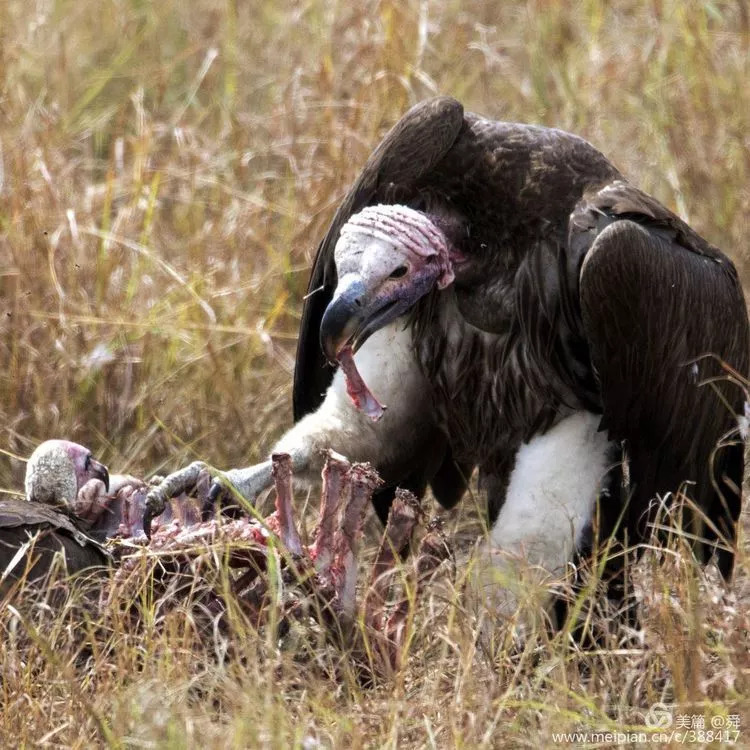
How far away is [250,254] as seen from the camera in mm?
4852

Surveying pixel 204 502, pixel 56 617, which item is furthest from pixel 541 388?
pixel 56 617

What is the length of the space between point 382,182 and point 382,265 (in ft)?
0.90

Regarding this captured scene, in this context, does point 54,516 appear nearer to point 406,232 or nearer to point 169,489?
point 169,489

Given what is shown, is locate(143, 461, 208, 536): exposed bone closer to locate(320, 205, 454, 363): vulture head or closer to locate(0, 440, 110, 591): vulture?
locate(0, 440, 110, 591): vulture

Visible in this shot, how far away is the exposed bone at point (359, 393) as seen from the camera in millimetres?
3271

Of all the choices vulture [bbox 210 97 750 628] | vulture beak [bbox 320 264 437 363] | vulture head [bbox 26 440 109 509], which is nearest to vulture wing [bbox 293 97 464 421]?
vulture [bbox 210 97 750 628]

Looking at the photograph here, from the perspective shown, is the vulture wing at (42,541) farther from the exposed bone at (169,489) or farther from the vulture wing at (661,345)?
the vulture wing at (661,345)

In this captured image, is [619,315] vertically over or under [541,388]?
over

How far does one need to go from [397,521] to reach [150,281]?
5.95 ft

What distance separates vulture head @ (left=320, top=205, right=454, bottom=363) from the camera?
3.22 m

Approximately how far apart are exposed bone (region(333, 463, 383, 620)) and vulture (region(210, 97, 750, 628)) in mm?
301

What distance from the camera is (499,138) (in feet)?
11.2

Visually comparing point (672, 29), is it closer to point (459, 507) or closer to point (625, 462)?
point (459, 507)

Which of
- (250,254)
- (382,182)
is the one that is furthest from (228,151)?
(382,182)
